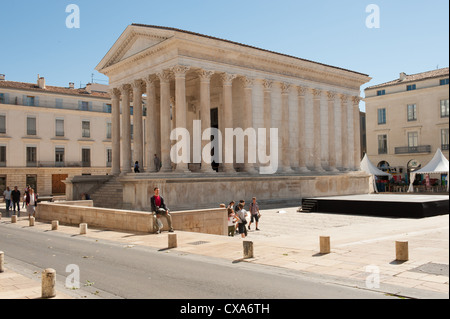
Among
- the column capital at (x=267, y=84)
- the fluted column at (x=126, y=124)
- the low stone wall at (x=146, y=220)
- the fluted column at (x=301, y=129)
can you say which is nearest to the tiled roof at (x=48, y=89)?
the fluted column at (x=126, y=124)

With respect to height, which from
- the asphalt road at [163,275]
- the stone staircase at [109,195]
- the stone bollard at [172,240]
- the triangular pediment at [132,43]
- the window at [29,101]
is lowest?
the asphalt road at [163,275]

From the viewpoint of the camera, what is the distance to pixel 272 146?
35125 mm

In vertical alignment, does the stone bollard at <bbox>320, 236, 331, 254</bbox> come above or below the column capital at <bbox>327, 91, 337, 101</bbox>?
below

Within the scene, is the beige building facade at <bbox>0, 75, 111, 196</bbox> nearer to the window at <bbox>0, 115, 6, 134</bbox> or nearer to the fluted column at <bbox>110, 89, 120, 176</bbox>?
the window at <bbox>0, 115, 6, 134</bbox>

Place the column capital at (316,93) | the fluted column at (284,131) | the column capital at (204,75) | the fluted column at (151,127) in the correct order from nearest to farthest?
1. the column capital at (204,75)
2. the fluted column at (151,127)
3. the fluted column at (284,131)
4. the column capital at (316,93)

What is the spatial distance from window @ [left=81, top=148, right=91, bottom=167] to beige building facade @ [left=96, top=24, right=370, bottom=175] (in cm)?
2145

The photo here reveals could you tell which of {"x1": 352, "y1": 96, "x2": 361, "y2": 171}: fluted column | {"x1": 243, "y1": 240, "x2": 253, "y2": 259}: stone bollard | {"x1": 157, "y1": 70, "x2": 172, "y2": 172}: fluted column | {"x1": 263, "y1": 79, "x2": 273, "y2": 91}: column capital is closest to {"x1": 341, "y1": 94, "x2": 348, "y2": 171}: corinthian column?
{"x1": 352, "y1": 96, "x2": 361, "y2": 171}: fluted column

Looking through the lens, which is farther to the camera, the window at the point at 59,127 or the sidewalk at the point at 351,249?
the window at the point at 59,127

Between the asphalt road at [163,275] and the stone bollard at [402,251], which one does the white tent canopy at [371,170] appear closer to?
→ the stone bollard at [402,251]

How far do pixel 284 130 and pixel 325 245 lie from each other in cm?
2414

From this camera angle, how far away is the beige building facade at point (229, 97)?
30.5 metres

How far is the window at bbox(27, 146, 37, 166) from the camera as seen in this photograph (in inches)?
2071

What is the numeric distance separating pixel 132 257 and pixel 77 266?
168cm
